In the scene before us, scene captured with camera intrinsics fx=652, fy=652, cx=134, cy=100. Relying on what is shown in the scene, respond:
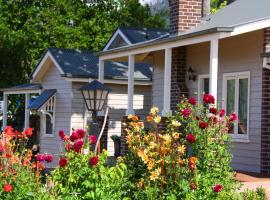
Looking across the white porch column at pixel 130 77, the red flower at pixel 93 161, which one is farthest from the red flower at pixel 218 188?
the white porch column at pixel 130 77

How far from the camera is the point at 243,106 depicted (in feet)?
50.9

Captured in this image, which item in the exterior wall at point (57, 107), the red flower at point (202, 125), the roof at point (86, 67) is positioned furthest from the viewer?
the exterior wall at point (57, 107)

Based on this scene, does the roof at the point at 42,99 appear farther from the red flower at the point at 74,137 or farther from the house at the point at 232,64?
the red flower at the point at 74,137

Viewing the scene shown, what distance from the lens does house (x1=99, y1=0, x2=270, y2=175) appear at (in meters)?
14.1

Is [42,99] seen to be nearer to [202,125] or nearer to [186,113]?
[186,113]

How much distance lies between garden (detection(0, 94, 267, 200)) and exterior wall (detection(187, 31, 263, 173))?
21.2 feet

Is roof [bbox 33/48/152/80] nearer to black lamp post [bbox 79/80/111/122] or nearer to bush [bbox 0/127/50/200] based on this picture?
black lamp post [bbox 79/80/111/122]

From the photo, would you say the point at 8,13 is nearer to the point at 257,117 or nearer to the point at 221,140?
the point at 257,117

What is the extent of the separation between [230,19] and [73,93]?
8.08 m

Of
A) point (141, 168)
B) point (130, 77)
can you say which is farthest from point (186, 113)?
point (130, 77)

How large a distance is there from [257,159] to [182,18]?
193 inches

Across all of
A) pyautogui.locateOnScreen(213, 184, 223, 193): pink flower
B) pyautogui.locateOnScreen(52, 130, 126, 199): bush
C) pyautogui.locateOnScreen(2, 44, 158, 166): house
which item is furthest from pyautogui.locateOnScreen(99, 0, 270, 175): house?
pyautogui.locateOnScreen(52, 130, 126, 199): bush

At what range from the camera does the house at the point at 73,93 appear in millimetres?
22750

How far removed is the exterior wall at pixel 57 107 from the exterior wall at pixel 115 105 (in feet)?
0.94
